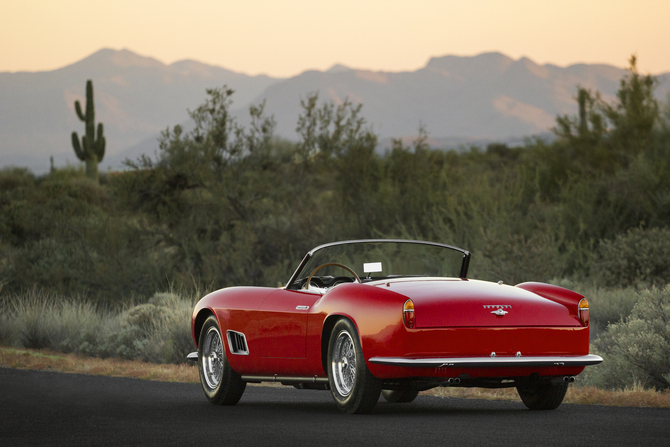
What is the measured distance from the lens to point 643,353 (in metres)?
10.3

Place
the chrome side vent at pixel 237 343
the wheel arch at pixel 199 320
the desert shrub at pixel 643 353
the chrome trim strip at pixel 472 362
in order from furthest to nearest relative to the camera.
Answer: the desert shrub at pixel 643 353 < the wheel arch at pixel 199 320 < the chrome side vent at pixel 237 343 < the chrome trim strip at pixel 472 362

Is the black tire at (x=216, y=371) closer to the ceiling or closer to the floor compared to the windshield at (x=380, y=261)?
closer to the floor

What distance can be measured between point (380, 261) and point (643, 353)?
3.43m

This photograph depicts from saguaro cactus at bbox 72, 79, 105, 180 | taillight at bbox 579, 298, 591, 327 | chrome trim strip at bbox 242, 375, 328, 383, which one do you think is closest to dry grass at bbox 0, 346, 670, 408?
taillight at bbox 579, 298, 591, 327

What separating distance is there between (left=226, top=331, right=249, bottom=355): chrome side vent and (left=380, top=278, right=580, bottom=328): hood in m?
1.75

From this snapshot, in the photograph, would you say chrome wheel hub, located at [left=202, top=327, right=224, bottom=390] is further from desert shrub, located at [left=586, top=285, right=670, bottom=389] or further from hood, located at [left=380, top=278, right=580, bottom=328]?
desert shrub, located at [left=586, top=285, right=670, bottom=389]

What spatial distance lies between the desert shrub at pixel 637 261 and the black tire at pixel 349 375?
37.2 feet

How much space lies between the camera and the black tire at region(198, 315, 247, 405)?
30.1 feet

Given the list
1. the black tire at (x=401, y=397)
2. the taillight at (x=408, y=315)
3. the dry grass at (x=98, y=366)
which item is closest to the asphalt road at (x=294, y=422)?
the black tire at (x=401, y=397)

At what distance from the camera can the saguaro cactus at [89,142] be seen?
4653cm

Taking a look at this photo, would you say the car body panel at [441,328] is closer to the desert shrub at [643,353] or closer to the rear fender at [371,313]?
the rear fender at [371,313]

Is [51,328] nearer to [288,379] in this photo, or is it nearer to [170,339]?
[170,339]

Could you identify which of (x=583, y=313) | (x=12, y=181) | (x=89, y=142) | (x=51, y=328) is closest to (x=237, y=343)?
(x=583, y=313)

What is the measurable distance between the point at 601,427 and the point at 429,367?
4.23 feet
